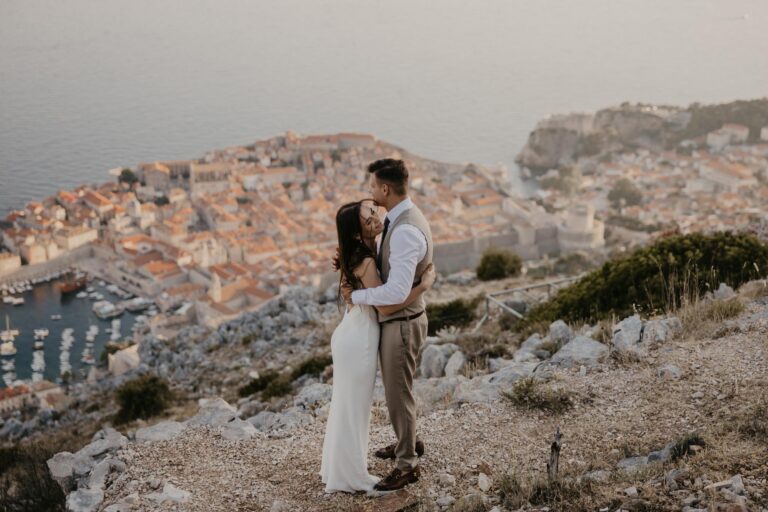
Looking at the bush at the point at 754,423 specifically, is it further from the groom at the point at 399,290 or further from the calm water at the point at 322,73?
the calm water at the point at 322,73

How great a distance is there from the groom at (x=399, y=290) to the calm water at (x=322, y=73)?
1279 inches

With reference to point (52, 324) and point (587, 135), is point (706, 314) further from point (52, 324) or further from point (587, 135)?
point (587, 135)

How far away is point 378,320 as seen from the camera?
2.70 meters

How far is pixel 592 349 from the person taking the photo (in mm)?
4078

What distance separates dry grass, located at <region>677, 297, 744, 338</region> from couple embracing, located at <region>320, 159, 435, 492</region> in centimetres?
208

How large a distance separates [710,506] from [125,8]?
72.0m

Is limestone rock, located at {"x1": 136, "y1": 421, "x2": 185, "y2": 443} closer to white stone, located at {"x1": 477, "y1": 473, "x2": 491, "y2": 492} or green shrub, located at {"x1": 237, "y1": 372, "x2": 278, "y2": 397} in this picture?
white stone, located at {"x1": 477, "y1": 473, "x2": 491, "y2": 492}

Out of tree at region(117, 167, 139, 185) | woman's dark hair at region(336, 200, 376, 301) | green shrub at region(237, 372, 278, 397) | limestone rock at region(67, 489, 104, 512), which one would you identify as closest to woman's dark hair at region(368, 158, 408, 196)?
woman's dark hair at region(336, 200, 376, 301)

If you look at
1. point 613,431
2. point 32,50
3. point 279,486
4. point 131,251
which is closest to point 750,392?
point 613,431

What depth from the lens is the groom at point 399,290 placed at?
254cm

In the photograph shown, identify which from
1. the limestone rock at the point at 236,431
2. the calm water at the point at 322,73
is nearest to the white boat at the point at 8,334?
the calm water at the point at 322,73

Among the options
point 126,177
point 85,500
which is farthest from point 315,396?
point 126,177

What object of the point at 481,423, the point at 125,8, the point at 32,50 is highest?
the point at 125,8

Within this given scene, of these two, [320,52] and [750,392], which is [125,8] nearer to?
[320,52]
